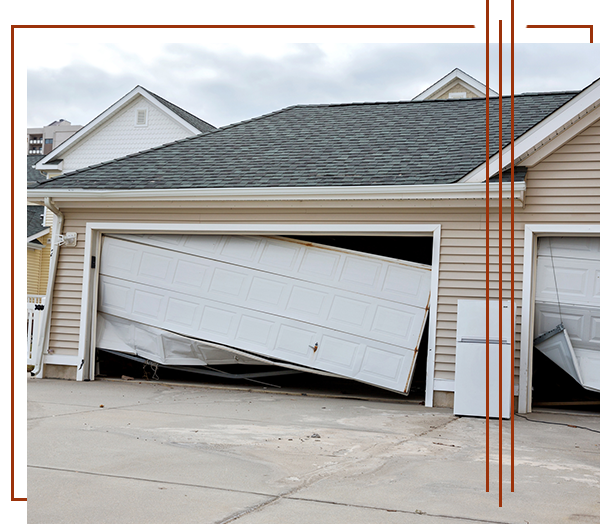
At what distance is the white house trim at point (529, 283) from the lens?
7758mm

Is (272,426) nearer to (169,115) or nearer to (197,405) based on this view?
(197,405)

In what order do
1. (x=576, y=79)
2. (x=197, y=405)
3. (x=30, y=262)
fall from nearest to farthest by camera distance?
(x=197, y=405), (x=576, y=79), (x=30, y=262)

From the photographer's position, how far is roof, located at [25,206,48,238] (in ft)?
72.3

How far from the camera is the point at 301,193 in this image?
854cm

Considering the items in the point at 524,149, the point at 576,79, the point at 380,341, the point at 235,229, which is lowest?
the point at 380,341

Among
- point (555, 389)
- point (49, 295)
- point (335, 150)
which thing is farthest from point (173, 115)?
point (555, 389)

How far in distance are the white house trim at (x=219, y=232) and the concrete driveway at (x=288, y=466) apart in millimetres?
1592

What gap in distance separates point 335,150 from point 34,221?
16539 millimetres

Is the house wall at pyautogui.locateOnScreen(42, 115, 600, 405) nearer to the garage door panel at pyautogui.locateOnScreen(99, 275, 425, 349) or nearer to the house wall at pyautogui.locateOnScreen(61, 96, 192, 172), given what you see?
the garage door panel at pyautogui.locateOnScreen(99, 275, 425, 349)

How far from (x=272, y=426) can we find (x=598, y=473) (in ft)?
9.35

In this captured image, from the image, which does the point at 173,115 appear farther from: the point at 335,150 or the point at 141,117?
the point at 335,150

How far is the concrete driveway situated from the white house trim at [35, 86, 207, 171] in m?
12.9

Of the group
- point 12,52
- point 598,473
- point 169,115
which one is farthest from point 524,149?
point 169,115

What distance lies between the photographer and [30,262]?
22281 mm
